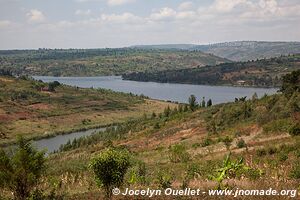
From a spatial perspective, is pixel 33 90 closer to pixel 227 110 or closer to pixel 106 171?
pixel 227 110

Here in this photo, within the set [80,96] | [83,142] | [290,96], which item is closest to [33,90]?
[80,96]

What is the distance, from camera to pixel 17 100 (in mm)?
147000

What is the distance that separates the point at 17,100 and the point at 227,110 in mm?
98619

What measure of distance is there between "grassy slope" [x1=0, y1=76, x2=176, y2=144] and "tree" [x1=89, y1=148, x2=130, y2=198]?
87.1 metres

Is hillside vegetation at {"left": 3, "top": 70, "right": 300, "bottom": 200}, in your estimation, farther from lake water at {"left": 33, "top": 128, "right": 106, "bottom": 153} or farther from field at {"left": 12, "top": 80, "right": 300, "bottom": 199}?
lake water at {"left": 33, "top": 128, "right": 106, "bottom": 153}

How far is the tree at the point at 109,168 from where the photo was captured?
1642 centimetres

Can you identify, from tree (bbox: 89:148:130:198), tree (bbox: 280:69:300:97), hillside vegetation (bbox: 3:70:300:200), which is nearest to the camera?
tree (bbox: 89:148:130:198)

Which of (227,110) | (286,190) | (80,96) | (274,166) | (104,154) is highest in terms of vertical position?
(104,154)

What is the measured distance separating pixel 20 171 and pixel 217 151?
22689 mm

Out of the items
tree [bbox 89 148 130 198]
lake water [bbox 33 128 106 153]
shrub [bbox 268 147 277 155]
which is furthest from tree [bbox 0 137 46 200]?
lake water [bbox 33 128 106 153]

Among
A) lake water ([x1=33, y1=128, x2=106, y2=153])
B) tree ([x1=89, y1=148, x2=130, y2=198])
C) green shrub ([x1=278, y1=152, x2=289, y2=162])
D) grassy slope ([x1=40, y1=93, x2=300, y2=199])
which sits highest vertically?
tree ([x1=89, y1=148, x2=130, y2=198])

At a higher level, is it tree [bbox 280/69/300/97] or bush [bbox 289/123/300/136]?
tree [bbox 280/69/300/97]

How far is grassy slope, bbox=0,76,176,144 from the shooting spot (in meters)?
118

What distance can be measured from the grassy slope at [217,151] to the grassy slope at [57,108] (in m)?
38.9
